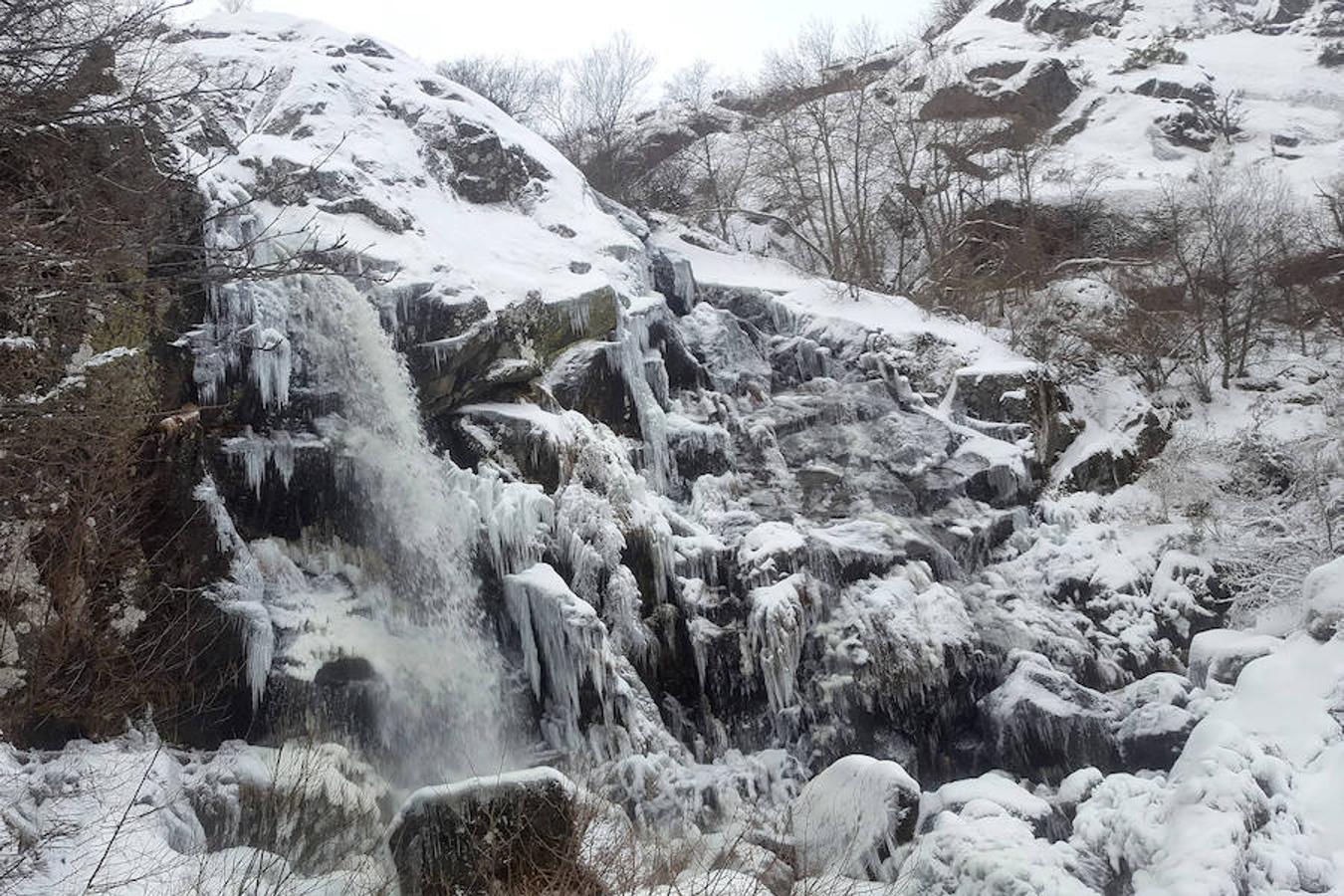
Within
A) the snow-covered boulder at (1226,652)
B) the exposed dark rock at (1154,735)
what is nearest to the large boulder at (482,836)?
the exposed dark rock at (1154,735)

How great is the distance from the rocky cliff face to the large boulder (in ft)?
0.20

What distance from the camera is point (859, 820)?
6.73 m

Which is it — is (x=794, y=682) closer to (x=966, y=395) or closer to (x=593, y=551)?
(x=593, y=551)

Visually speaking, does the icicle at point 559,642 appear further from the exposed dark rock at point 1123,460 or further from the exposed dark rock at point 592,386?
the exposed dark rock at point 1123,460

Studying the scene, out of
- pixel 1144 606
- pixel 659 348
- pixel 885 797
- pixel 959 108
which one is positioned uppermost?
pixel 959 108

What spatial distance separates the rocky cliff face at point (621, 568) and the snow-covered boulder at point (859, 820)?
0.09ft

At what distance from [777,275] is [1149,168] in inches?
454

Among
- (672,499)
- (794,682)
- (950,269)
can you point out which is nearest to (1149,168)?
(950,269)

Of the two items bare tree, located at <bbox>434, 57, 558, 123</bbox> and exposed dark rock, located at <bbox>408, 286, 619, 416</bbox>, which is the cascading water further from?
bare tree, located at <bbox>434, 57, 558, 123</bbox>

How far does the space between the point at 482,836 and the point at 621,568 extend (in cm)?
456

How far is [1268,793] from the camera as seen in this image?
4727mm

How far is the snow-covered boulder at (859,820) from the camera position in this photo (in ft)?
21.2

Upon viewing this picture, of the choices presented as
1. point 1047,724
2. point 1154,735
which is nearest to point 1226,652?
point 1154,735

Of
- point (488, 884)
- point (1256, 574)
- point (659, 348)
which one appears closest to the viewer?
point (488, 884)
